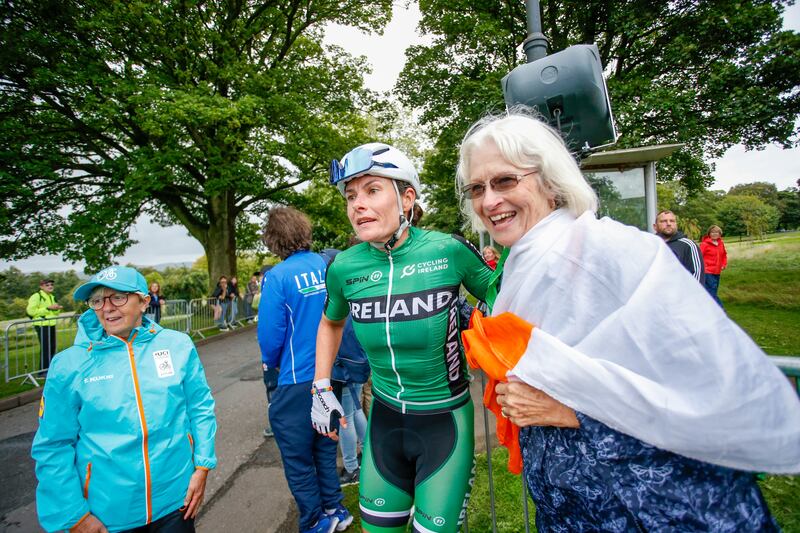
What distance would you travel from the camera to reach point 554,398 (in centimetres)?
116

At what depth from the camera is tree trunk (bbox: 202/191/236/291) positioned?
53.9 ft

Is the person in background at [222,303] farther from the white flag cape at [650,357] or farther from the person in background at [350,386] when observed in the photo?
the white flag cape at [650,357]

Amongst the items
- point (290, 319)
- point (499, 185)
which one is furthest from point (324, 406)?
point (499, 185)

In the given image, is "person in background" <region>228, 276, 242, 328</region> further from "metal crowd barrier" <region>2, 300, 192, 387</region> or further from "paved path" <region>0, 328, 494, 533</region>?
"paved path" <region>0, 328, 494, 533</region>

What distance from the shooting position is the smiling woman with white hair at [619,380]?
2.97 ft

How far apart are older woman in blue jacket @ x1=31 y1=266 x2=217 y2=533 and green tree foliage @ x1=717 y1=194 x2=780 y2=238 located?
5250 centimetres

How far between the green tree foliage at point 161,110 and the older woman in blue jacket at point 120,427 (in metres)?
11.1

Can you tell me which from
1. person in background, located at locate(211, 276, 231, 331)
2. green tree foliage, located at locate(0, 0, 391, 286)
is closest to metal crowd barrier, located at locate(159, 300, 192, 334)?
person in background, located at locate(211, 276, 231, 331)

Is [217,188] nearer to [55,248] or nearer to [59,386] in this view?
[55,248]

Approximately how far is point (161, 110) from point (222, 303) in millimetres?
6723

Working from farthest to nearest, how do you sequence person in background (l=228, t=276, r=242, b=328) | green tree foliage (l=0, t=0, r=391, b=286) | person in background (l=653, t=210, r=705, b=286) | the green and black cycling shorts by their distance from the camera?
person in background (l=228, t=276, r=242, b=328)
green tree foliage (l=0, t=0, r=391, b=286)
person in background (l=653, t=210, r=705, b=286)
the green and black cycling shorts

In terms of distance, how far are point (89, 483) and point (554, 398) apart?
2239 millimetres

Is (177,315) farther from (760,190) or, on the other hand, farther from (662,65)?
(760,190)

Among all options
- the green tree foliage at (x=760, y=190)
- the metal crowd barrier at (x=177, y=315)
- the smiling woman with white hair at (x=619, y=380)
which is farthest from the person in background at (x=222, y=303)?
the green tree foliage at (x=760, y=190)
